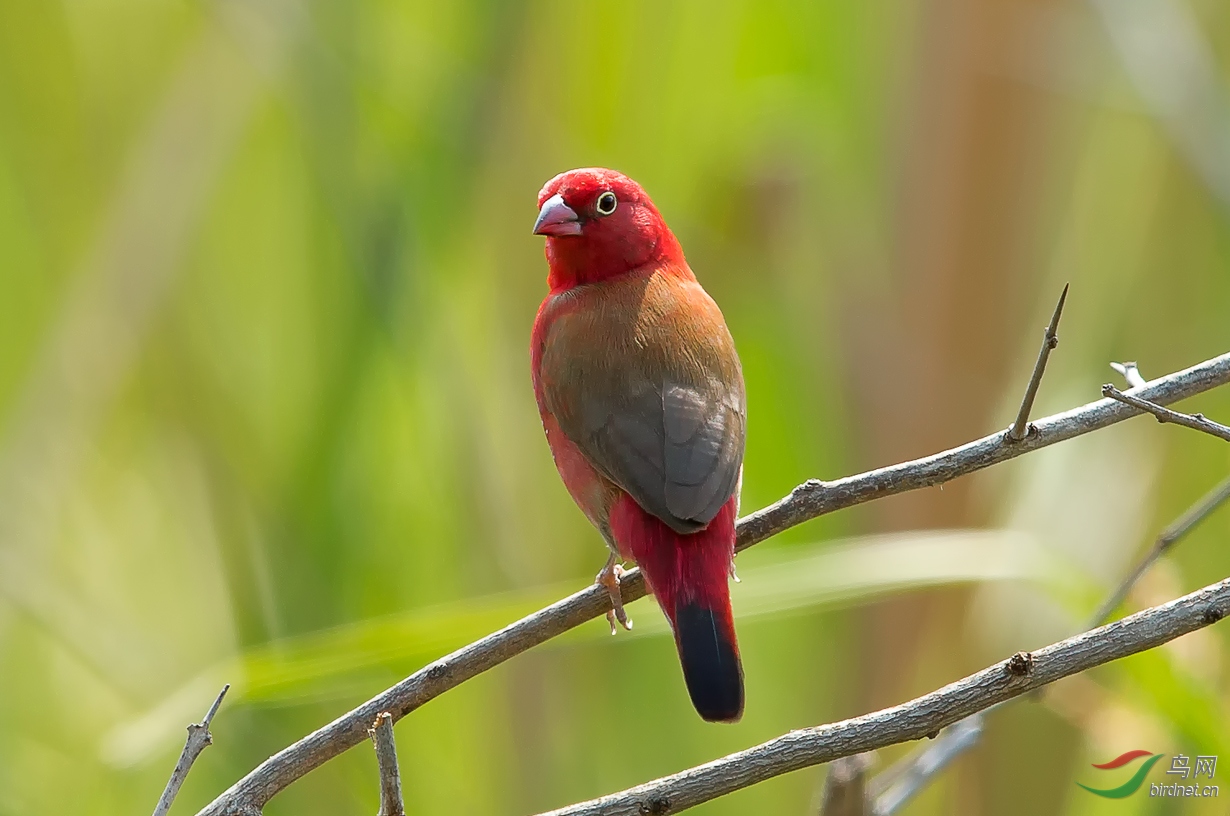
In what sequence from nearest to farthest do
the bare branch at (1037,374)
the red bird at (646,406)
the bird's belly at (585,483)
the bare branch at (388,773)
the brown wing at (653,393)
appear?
the bare branch at (388,773), the bare branch at (1037,374), the red bird at (646,406), the brown wing at (653,393), the bird's belly at (585,483)

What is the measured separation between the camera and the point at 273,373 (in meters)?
3.74

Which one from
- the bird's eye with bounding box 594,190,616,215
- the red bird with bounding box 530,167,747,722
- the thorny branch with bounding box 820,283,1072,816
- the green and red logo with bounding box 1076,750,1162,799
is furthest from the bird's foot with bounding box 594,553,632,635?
the green and red logo with bounding box 1076,750,1162,799

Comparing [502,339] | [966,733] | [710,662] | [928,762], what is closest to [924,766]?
[928,762]

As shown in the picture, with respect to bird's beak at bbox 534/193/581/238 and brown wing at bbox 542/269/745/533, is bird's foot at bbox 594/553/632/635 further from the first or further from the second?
bird's beak at bbox 534/193/581/238

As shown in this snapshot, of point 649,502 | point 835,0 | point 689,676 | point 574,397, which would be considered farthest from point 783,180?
point 689,676

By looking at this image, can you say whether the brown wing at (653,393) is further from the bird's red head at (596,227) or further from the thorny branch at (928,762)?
the thorny branch at (928,762)

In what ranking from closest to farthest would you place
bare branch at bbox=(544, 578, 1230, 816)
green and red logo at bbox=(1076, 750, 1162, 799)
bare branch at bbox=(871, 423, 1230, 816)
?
bare branch at bbox=(544, 578, 1230, 816) → bare branch at bbox=(871, 423, 1230, 816) → green and red logo at bbox=(1076, 750, 1162, 799)

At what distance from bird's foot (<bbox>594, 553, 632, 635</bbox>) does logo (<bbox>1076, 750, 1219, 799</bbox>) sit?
1024 millimetres

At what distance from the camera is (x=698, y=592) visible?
2410 millimetres

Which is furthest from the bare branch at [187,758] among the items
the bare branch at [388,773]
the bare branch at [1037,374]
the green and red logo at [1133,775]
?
the green and red logo at [1133,775]

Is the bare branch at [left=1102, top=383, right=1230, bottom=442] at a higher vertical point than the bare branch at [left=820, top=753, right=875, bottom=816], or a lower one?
higher

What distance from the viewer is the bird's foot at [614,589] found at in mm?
2484

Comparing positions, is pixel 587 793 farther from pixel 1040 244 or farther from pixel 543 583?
pixel 1040 244

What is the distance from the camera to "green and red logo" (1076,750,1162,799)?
9.39ft
